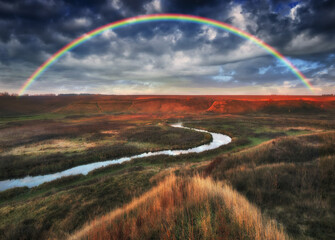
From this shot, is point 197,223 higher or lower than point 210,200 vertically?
higher

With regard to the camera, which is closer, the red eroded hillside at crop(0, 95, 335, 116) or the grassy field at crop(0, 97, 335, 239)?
the grassy field at crop(0, 97, 335, 239)

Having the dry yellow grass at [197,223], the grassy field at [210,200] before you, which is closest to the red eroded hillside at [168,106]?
the grassy field at [210,200]

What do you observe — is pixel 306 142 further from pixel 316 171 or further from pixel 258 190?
pixel 258 190

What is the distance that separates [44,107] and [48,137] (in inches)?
4357

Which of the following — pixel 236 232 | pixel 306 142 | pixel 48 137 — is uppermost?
pixel 236 232

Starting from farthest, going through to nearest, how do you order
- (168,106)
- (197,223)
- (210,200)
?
(168,106) < (210,200) < (197,223)

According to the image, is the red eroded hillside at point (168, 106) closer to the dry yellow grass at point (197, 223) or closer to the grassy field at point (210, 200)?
the grassy field at point (210, 200)

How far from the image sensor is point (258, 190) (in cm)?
524

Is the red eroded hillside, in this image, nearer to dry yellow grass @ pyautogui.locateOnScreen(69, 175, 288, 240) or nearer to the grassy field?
the grassy field

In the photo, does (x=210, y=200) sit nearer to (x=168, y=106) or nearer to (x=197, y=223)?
(x=197, y=223)

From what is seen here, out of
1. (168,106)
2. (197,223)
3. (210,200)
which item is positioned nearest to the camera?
(197,223)

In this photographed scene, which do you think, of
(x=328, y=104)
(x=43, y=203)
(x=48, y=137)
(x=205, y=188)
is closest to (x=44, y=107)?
(x=48, y=137)

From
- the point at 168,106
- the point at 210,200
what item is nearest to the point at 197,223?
the point at 210,200

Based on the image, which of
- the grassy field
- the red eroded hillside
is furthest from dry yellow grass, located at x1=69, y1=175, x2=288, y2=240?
the red eroded hillside
